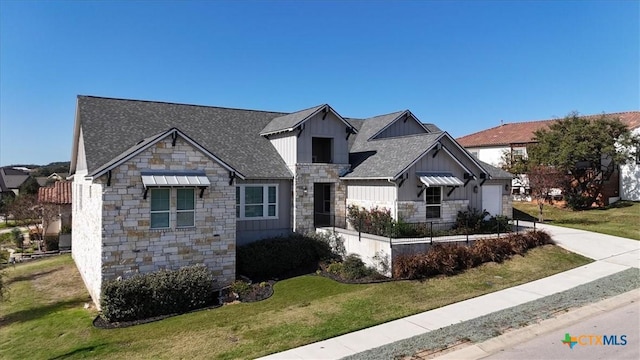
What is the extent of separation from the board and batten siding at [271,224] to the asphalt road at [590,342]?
1203 centimetres

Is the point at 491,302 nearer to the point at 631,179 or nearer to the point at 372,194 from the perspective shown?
the point at 372,194

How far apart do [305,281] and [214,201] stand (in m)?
4.67

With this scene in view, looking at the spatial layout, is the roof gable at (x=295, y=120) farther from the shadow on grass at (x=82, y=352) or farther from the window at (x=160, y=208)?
the shadow on grass at (x=82, y=352)

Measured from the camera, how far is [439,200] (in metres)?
19.3

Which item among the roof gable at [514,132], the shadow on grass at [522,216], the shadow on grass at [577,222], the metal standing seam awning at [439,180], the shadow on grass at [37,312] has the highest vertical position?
the roof gable at [514,132]

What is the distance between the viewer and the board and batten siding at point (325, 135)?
795 inches

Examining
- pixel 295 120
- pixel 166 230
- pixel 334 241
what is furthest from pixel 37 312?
pixel 295 120

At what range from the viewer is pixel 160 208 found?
14.5m

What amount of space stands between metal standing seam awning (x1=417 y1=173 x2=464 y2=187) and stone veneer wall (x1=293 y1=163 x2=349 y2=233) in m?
4.46

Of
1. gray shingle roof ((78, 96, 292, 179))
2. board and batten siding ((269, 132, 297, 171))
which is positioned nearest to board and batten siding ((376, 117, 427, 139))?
board and batten siding ((269, 132, 297, 171))

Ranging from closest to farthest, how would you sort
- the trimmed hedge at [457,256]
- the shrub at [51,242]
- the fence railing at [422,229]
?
1. the trimmed hedge at [457,256]
2. the fence railing at [422,229]
3. the shrub at [51,242]

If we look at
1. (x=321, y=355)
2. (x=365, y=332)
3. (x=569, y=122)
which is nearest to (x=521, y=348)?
(x=365, y=332)

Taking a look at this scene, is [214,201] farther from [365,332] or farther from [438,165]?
[438,165]

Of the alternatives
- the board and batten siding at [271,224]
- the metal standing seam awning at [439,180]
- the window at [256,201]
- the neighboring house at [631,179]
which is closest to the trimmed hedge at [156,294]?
the board and batten siding at [271,224]
